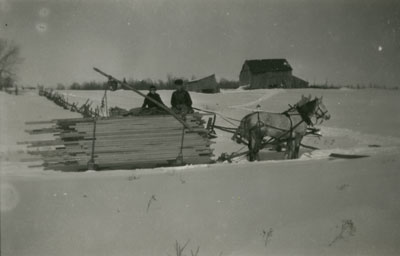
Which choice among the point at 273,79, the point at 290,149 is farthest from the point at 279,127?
the point at 273,79

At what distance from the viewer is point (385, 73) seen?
22.8 ft

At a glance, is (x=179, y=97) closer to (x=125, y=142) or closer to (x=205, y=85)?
(x=205, y=85)

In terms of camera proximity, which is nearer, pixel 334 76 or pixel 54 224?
pixel 54 224

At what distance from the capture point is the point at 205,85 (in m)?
9.62

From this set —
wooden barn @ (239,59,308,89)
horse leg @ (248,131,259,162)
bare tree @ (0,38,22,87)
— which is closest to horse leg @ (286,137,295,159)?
horse leg @ (248,131,259,162)

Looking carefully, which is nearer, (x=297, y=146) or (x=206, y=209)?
(x=206, y=209)

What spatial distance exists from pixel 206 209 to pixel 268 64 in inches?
152

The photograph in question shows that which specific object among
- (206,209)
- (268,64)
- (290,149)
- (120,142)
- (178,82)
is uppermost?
(268,64)

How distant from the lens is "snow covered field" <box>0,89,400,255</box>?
5043mm

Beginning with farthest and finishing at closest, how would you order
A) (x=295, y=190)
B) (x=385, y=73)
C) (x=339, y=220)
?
(x=385, y=73) → (x=295, y=190) → (x=339, y=220)

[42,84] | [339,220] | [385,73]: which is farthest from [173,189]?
[385,73]

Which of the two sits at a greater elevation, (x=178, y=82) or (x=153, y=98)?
(x=178, y=82)

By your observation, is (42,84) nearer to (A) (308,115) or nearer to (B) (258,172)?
(B) (258,172)

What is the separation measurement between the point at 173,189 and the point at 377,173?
10.9ft
